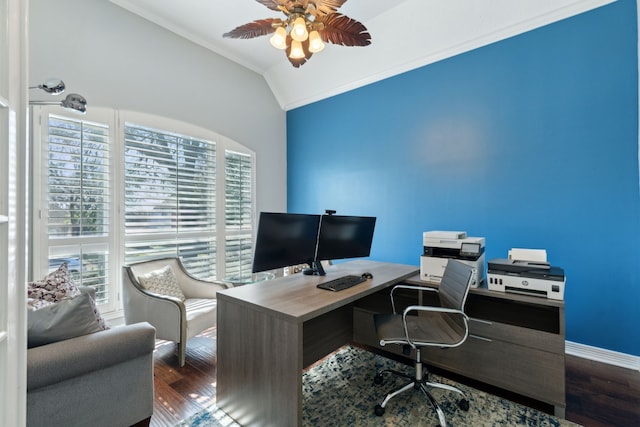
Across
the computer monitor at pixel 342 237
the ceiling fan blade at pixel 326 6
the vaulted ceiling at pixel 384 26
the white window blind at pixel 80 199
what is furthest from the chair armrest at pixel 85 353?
the vaulted ceiling at pixel 384 26

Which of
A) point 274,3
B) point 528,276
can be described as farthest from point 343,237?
point 274,3

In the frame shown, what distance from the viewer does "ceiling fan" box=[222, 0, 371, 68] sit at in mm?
1920

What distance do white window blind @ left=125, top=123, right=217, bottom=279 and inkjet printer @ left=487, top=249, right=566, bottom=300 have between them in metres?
3.22

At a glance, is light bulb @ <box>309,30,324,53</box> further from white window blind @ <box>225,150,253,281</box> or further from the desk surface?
white window blind @ <box>225,150,253,281</box>

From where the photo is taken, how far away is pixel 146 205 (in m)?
3.21

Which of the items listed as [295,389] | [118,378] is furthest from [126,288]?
[295,389]

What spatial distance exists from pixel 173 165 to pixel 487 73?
3.65 m

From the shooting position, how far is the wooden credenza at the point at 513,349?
1824mm

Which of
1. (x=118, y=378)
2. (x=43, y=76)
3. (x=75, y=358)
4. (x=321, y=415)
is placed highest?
(x=43, y=76)

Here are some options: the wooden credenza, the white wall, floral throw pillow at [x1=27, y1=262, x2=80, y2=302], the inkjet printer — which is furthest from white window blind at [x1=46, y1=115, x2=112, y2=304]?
the inkjet printer

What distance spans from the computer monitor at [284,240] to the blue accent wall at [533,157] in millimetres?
1778

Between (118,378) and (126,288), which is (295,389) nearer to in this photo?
(118,378)

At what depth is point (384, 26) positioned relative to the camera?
11.2 ft

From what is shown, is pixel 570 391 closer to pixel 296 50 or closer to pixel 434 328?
pixel 434 328
